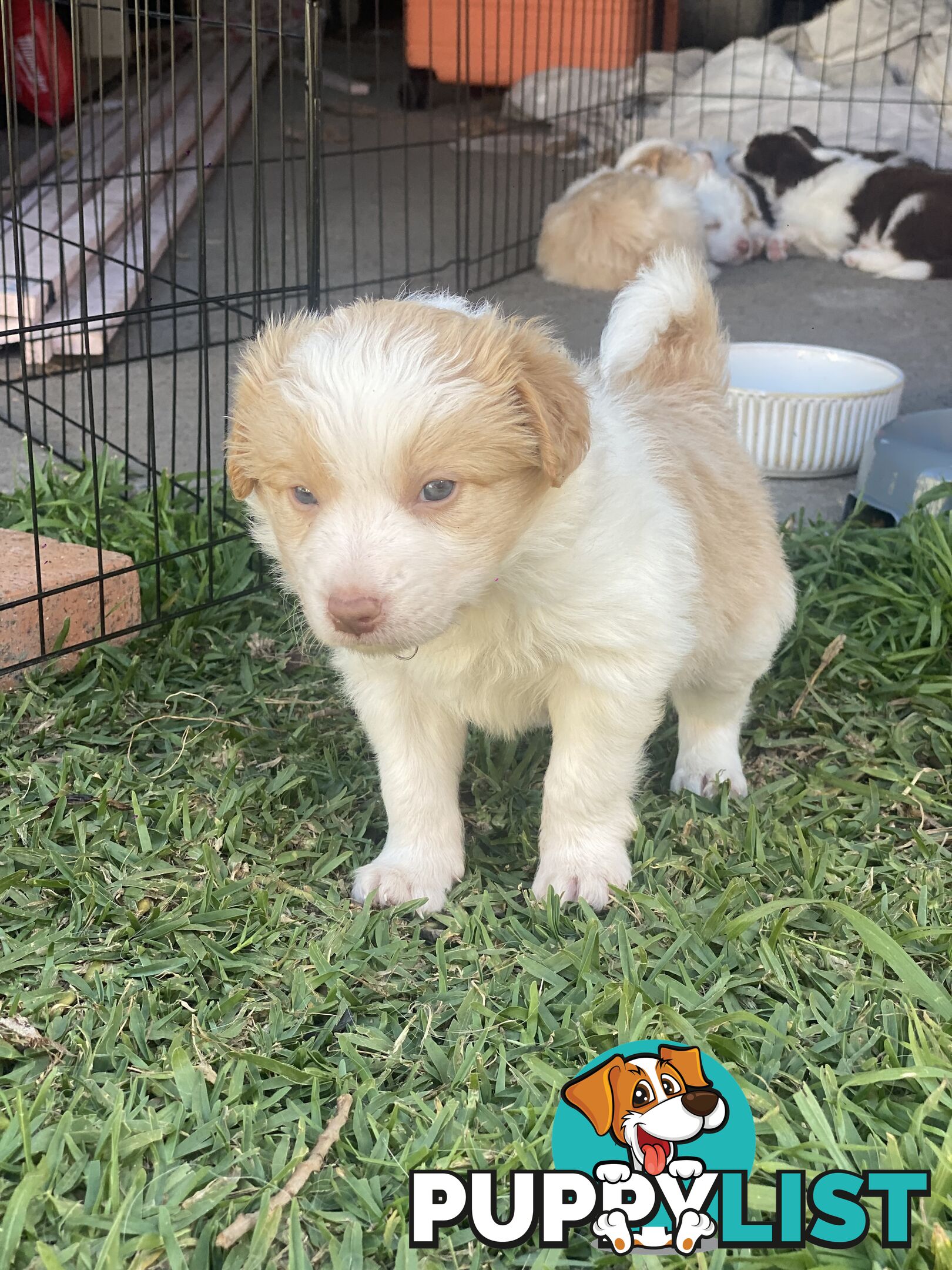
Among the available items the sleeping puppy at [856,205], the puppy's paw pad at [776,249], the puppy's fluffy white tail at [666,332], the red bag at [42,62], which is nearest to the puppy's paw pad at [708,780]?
the puppy's fluffy white tail at [666,332]

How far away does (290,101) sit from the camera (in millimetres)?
10625

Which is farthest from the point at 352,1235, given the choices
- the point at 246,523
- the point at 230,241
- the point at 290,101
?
the point at 290,101

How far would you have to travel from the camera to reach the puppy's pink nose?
6.00ft

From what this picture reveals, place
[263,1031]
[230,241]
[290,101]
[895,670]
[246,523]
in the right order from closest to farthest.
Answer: [263,1031], [895,670], [246,523], [230,241], [290,101]

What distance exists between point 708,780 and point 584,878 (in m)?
0.58

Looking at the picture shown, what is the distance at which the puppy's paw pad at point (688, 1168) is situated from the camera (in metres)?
1.71

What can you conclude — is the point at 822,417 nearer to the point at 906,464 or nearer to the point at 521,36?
the point at 906,464

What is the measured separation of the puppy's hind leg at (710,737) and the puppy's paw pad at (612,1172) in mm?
1256

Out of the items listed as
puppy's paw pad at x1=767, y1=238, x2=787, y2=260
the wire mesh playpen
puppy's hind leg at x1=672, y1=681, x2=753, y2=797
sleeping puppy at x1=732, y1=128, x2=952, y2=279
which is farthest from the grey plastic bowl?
puppy's paw pad at x1=767, y1=238, x2=787, y2=260

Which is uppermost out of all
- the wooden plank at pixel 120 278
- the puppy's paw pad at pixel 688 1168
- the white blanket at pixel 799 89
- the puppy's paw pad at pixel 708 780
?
the white blanket at pixel 799 89

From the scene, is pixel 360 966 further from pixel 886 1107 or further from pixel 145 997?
pixel 886 1107

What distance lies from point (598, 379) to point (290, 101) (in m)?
9.15

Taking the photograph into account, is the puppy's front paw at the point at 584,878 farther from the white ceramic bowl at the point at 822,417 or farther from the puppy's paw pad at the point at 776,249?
the puppy's paw pad at the point at 776,249

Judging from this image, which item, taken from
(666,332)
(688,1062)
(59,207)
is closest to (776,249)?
(59,207)
